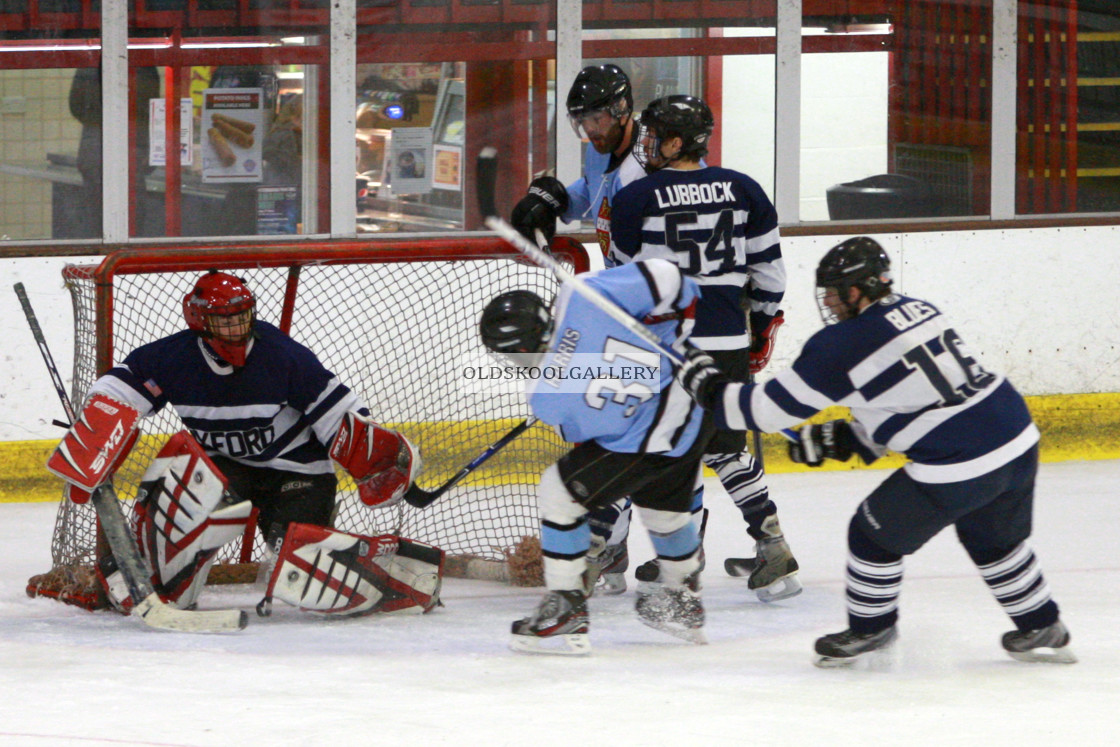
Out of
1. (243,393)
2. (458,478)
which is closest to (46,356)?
(243,393)

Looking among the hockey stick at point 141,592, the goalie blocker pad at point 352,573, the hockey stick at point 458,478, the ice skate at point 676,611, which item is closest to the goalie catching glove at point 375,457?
the hockey stick at point 458,478

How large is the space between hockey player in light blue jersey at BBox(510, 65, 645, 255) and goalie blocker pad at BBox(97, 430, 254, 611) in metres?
1.03

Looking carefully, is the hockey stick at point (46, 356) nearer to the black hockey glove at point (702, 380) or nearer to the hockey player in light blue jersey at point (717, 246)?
the hockey player in light blue jersey at point (717, 246)

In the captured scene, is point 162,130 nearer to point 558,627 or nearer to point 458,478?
point 458,478

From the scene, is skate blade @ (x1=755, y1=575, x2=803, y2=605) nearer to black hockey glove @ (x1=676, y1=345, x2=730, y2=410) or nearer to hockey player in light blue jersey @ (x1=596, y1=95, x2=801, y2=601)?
hockey player in light blue jersey @ (x1=596, y1=95, x2=801, y2=601)

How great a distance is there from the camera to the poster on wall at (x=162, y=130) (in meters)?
5.12

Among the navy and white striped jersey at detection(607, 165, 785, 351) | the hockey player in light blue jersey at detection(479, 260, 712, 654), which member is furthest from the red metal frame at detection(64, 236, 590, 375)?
the hockey player in light blue jersey at detection(479, 260, 712, 654)

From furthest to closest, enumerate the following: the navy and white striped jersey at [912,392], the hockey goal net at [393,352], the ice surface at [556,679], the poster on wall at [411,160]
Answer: the poster on wall at [411,160], the hockey goal net at [393,352], the navy and white striped jersey at [912,392], the ice surface at [556,679]

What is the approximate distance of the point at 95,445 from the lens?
11.1 ft

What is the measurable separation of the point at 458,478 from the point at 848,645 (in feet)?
3.84

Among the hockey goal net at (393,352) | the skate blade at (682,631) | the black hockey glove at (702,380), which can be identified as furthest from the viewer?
the hockey goal net at (393,352)

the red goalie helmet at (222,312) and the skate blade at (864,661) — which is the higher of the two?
the red goalie helmet at (222,312)

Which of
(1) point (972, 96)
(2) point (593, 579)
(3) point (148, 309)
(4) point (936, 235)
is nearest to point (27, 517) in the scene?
(3) point (148, 309)

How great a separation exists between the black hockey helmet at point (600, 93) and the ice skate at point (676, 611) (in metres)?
1.18
